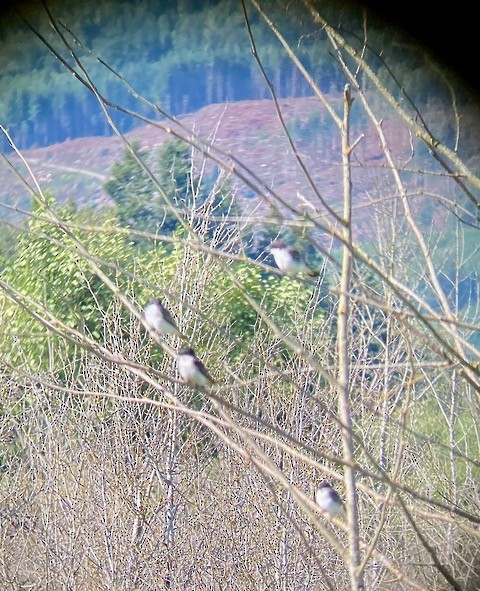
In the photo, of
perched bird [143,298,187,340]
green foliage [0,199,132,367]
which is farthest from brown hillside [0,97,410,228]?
perched bird [143,298,187,340]

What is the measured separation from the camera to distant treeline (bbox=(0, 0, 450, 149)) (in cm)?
468

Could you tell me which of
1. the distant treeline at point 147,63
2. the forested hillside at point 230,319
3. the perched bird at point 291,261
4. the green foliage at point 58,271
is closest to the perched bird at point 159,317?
the forested hillside at point 230,319

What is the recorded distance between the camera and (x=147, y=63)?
528 centimetres

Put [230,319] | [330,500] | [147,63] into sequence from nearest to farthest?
[330,500] < [230,319] < [147,63]

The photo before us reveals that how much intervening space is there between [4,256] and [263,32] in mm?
2625

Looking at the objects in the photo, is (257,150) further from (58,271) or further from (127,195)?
(58,271)

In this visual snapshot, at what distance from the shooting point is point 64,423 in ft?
10.4

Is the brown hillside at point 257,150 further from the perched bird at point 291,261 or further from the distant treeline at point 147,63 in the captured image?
the perched bird at point 291,261

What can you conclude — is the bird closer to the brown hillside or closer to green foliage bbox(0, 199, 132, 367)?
the brown hillside

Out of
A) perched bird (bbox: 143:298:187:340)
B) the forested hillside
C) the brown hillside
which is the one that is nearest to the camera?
the forested hillside

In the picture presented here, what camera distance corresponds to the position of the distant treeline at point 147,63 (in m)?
4.68

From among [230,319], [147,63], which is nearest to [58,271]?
[147,63]

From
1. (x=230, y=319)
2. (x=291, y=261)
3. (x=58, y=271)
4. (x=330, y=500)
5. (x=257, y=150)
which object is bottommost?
(x=58, y=271)

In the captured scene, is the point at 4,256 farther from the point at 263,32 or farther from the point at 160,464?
the point at 160,464
